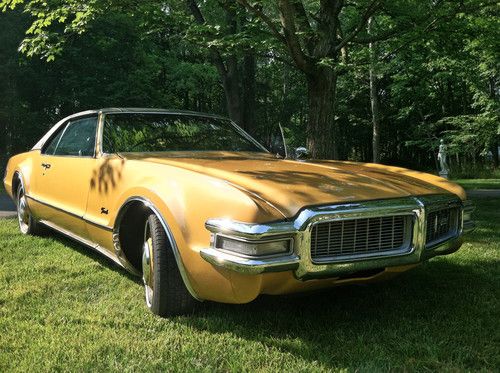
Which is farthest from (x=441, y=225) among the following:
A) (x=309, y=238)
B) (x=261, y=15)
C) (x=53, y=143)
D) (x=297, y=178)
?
(x=261, y=15)

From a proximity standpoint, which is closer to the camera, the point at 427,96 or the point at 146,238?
the point at 146,238

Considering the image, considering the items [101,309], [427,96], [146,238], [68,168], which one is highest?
[427,96]

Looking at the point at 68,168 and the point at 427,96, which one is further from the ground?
the point at 427,96

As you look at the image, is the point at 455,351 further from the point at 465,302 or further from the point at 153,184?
the point at 153,184

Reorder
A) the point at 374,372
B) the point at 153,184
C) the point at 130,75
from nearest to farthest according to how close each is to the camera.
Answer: the point at 374,372 < the point at 153,184 < the point at 130,75

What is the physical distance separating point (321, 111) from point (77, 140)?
418 cm

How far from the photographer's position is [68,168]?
14.8 feet

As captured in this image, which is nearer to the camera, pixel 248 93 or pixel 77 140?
pixel 77 140

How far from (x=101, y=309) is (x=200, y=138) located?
1.68 m

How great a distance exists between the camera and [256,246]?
2.60 meters

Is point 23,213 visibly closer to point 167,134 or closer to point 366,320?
point 167,134

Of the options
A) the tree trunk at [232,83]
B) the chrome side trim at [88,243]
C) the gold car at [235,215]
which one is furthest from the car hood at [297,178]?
the tree trunk at [232,83]

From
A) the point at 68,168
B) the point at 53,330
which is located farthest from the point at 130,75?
the point at 53,330

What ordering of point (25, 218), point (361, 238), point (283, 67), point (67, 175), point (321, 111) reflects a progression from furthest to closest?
point (283, 67) < point (321, 111) < point (25, 218) < point (67, 175) < point (361, 238)
